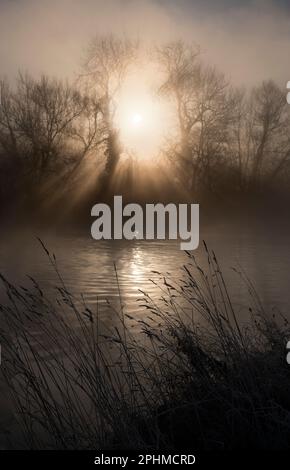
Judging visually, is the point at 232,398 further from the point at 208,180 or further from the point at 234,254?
the point at 208,180

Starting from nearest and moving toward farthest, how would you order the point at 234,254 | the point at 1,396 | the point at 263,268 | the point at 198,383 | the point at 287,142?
the point at 198,383
the point at 1,396
the point at 263,268
the point at 234,254
the point at 287,142

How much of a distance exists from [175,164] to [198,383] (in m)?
28.8

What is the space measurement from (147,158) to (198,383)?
27466mm

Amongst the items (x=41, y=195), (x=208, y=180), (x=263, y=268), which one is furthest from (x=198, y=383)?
(x=208, y=180)

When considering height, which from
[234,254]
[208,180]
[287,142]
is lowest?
[234,254]

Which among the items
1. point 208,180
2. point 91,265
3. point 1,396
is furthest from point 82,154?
point 1,396

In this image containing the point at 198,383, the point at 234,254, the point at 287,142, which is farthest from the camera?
the point at 287,142

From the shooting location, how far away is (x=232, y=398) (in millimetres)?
3916
